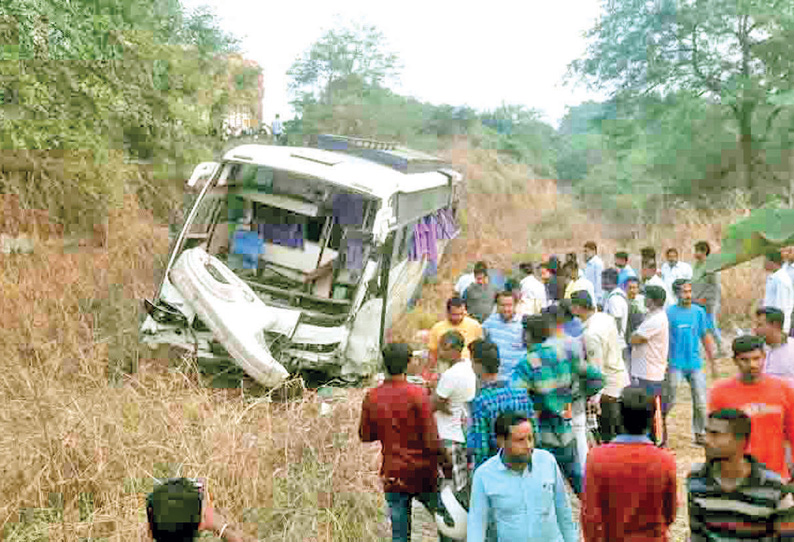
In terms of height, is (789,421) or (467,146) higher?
(467,146)

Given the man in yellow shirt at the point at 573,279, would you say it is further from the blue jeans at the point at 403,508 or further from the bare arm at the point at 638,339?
the blue jeans at the point at 403,508

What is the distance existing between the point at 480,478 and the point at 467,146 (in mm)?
23481

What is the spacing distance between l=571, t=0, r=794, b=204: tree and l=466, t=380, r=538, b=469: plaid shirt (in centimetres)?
1808

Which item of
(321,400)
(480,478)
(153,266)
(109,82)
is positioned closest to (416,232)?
(153,266)

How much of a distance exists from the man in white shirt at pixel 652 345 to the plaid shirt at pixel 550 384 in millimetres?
1720

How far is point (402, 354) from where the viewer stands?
479 centimetres

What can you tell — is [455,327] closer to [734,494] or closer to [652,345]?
[652,345]

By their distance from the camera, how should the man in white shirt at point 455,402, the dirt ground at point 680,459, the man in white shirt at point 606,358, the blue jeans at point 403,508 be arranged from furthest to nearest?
the man in white shirt at point 606,358, the dirt ground at point 680,459, the man in white shirt at point 455,402, the blue jeans at point 403,508

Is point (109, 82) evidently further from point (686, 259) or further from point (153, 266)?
point (686, 259)

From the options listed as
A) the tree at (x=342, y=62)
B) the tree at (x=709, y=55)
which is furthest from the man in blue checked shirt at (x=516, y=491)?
the tree at (x=342, y=62)

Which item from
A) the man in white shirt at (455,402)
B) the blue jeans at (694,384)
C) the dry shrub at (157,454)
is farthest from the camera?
the blue jeans at (694,384)

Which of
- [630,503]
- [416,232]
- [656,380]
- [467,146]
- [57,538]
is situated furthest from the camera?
[467,146]

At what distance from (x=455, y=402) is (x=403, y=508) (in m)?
0.70

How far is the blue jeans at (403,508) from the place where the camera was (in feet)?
16.1
